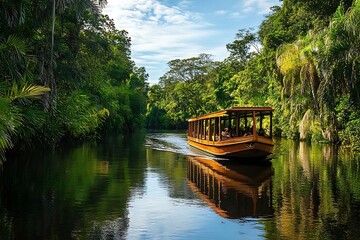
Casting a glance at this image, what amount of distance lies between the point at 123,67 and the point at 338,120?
3556cm

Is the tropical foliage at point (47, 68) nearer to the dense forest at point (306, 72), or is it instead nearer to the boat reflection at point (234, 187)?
the boat reflection at point (234, 187)

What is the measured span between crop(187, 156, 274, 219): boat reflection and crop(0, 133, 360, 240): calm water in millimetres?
23

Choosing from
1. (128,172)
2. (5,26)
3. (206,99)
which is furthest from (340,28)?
(206,99)

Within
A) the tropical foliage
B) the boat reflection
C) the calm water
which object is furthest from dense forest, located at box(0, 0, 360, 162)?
the boat reflection

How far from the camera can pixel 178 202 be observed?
34.5ft

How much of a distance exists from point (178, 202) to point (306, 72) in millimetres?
19538

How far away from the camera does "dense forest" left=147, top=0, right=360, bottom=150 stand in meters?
21.6

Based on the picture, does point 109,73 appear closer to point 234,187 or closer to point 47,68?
point 47,68

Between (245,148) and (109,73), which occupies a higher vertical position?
(109,73)

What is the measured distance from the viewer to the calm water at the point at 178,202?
7.75 m

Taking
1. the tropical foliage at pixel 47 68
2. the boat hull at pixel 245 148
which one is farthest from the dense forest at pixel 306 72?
the tropical foliage at pixel 47 68

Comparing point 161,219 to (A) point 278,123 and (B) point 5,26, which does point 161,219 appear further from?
(A) point 278,123

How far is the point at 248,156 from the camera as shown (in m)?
19.8

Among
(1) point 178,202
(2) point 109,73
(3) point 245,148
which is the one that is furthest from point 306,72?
(2) point 109,73
